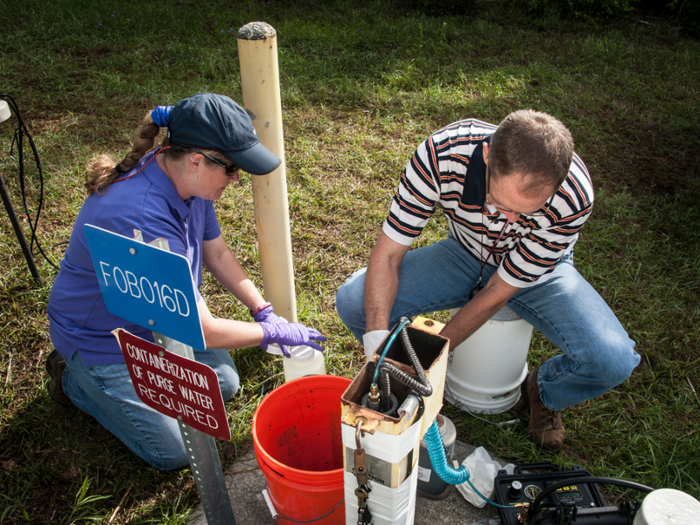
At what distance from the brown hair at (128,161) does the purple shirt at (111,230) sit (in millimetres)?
27

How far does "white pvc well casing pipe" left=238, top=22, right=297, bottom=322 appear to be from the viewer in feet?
5.98

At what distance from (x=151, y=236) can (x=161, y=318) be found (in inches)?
21.3

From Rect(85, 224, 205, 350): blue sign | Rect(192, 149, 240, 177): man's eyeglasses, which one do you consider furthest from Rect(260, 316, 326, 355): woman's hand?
Rect(85, 224, 205, 350): blue sign

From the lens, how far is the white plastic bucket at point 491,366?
2066 mm

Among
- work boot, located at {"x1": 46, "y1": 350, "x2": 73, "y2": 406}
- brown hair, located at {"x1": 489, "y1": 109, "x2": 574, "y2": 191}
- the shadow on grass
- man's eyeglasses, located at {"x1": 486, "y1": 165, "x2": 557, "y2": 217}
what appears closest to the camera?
brown hair, located at {"x1": 489, "y1": 109, "x2": 574, "y2": 191}

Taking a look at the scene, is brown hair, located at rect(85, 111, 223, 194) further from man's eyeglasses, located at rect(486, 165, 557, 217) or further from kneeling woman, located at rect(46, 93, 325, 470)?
man's eyeglasses, located at rect(486, 165, 557, 217)

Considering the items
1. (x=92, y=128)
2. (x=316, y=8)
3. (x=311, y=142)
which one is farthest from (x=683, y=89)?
(x=92, y=128)

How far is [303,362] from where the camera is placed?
2113 mm

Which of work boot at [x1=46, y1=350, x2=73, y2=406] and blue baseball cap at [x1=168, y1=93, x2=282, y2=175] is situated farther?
work boot at [x1=46, y1=350, x2=73, y2=406]

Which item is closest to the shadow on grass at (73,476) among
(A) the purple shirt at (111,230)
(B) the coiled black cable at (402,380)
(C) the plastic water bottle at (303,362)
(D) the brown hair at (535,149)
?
(A) the purple shirt at (111,230)

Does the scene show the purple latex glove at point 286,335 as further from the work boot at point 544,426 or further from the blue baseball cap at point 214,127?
the work boot at point 544,426

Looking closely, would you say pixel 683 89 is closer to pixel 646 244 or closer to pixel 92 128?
pixel 646 244

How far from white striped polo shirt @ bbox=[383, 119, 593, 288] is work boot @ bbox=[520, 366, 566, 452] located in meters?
0.55

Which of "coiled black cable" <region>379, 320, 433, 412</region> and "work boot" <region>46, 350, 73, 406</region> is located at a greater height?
"coiled black cable" <region>379, 320, 433, 412</region>
